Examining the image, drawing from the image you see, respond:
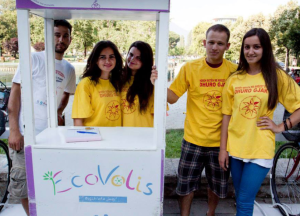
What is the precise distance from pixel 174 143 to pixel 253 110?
2601 mm

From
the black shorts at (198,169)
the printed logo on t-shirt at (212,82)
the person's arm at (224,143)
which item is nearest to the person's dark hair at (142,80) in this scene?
the printed logo on t-shirt at (212,82)

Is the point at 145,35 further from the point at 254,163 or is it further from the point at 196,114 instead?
the point at 254,163

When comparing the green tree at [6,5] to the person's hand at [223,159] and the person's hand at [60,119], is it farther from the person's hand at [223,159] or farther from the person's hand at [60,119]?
the person's hand at [223,159]

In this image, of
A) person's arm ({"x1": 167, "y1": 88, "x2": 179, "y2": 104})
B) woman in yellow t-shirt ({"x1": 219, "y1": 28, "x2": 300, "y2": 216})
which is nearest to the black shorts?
woman in yellow t-shirt ({"x1": 219, "y1": 28, "x2": 300, "y2": 216})

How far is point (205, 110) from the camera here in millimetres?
2092

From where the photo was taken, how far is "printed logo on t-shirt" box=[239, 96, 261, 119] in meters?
1.82

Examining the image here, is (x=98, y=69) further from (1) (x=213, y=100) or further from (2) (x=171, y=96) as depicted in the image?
(1) (x=213, y=100)

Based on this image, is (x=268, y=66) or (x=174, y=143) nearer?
(x=268, y=66)

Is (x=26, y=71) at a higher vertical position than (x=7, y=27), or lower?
lower

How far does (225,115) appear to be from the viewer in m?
1.98

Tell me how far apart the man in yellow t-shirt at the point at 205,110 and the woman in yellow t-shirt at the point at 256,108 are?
19cm

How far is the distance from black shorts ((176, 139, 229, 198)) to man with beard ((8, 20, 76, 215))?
1168mm

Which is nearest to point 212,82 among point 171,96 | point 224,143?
point 171,96

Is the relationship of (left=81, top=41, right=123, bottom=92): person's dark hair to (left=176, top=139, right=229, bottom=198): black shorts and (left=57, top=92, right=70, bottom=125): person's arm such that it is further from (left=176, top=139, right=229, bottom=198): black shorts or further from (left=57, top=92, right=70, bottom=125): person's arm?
(left=176, top=139, right=229, bottom=198): black shorts
